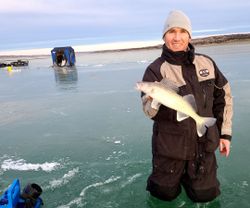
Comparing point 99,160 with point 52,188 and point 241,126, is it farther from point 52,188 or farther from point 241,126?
point 241,126

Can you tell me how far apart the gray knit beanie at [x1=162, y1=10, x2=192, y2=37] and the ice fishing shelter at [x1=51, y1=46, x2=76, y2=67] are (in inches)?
807

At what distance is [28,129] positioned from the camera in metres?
7.39

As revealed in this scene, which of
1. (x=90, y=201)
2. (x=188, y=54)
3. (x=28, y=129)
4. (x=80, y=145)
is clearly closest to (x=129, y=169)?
(x=90, y=201)

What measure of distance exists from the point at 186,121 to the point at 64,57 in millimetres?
21421

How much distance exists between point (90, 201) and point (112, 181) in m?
0.55

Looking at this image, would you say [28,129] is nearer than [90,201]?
No

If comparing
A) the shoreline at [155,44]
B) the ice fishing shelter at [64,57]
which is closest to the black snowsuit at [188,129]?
the ice fishing shelter at [64,57]

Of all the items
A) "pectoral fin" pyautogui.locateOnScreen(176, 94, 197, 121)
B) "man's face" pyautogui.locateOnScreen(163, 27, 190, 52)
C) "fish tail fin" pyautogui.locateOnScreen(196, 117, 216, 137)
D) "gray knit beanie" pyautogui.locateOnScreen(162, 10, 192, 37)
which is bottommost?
Result: "fish tail fin" pyautogui.locateOnScreen(196, 117, 216, 137)

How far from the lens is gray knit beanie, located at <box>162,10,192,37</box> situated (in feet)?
11.1

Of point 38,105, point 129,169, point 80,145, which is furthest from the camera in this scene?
point 38,105

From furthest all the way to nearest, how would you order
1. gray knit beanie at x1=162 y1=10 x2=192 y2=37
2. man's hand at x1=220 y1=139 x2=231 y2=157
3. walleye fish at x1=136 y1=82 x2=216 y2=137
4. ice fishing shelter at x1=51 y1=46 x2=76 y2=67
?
ice fishing shelter at x1=51 y1=46 x2=76 y2=67 < man's hand at x1=220 y1=139 x2=231 y2=157 < gray knit beanie at x1=162 y1=10 x2=192 y2=37 < walleye fish at x1=136 y1=82 x2=216 y2=137

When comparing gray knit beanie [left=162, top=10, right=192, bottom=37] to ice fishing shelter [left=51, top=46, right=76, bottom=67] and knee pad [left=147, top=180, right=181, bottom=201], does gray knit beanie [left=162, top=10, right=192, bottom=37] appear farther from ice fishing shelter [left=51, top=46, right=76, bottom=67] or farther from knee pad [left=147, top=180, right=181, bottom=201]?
ice fishing shelter [left=51, top=46, right=76, bottom=67]

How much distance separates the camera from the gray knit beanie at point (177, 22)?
11.1ft

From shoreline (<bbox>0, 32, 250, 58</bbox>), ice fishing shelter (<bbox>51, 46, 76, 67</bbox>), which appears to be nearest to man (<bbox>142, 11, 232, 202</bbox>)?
ice fishing shelter (<bbox>51, 46, 76, 67</bbox>)
